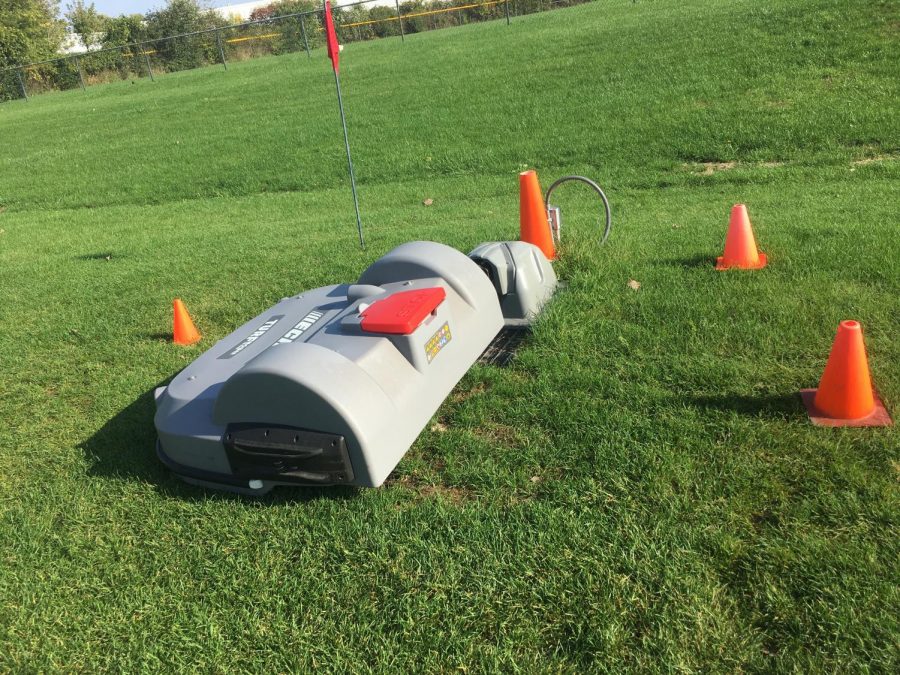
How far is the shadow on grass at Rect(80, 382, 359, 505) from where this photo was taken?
10.7ft

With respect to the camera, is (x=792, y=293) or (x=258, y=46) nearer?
(x=792, y=293)

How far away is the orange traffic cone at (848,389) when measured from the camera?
122 inches

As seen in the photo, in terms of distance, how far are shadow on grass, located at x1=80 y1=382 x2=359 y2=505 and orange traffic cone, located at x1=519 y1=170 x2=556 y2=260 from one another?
9.30ft

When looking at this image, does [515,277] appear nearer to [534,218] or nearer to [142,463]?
[534,218]

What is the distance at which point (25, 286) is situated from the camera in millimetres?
7199

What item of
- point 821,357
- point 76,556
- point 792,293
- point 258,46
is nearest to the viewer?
point 76,556

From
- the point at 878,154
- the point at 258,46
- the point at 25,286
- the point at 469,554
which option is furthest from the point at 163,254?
the point at 258,46

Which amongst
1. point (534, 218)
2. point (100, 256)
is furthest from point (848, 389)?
point (100, 256)

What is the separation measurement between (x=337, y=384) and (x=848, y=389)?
2318 mm

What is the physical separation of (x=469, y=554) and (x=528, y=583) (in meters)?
0.29

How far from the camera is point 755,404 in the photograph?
342cm

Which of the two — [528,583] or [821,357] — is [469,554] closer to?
[528,583]

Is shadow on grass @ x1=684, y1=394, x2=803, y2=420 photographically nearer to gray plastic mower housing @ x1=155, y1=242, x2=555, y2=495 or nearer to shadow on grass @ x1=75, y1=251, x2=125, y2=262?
gray plastic mower housing @ x1=155, y1=242, x2=555, y2=495

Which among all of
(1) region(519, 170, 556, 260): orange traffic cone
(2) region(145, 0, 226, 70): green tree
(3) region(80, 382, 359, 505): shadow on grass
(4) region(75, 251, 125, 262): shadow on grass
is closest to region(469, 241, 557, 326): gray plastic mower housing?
(1) region(519, 170, 556, 260): orange traffic cone
